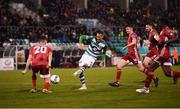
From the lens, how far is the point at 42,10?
46.3 meters

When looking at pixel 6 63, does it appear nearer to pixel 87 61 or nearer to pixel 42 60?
pixel 87 61

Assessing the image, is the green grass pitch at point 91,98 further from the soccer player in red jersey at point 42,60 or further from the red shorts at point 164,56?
the red shorts at point 164,56

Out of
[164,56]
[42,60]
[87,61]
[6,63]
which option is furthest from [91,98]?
[6,63]

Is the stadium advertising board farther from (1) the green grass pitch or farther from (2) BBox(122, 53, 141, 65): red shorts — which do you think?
(1) the green grass pitch

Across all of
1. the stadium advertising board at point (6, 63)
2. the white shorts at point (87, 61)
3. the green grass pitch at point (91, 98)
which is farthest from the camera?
the stadium advertising board at point (6, 63)

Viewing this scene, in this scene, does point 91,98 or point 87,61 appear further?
point 87,61

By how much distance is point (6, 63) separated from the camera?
37656 millimetres

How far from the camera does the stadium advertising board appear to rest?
37.2m

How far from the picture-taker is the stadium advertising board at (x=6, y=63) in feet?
122

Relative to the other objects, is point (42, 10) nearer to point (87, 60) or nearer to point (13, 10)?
point (13, 10)

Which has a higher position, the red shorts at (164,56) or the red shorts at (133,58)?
the red shorts at (164,56)

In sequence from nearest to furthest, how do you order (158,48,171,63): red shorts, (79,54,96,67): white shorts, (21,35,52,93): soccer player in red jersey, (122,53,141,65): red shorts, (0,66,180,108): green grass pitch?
(0,66,180,108): green grass pitch → (21,35,52,93): soccer player in red jersey → (158,48,171,63): red shorts → (79,54,96,67): white shorts → (122,53,141,65): red shorts

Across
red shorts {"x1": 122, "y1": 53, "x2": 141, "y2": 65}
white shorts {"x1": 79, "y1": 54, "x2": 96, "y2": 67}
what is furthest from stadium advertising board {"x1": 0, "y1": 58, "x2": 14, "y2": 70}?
white shorts {"x1": 79, "y1": 54, "x2": 96, "y2": 67}

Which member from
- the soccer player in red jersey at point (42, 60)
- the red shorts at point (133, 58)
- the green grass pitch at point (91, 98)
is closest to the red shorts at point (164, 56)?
the green grass pitch at point (91, 98)
